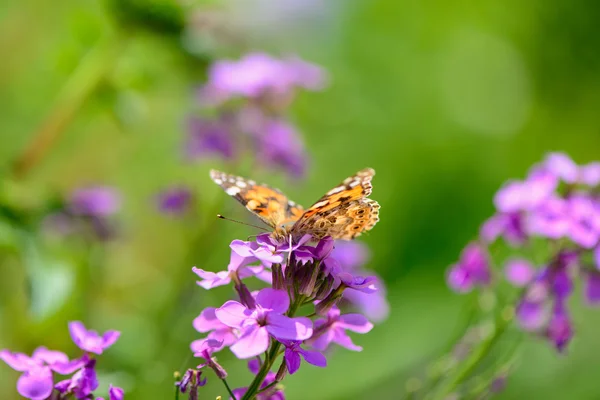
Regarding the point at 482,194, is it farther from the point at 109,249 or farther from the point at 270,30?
the point at 109,249

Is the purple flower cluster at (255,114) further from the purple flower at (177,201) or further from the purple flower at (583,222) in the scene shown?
the purple flower at (583,222)

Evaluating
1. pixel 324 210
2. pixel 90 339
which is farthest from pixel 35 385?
pixel 324 210

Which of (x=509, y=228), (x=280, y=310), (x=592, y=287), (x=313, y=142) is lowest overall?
(x=280, y=310)

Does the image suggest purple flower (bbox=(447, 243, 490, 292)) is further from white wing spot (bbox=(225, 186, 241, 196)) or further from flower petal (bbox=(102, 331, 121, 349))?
flower petal (bbox=(102, 331, 121, 349))

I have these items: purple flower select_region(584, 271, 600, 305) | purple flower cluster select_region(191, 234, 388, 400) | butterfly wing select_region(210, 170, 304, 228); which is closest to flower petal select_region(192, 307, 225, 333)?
purple flower cluster select_region(191, 234, 388, 400)

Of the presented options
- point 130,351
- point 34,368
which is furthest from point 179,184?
point 34,368

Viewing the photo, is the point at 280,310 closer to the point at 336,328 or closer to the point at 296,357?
the point at 296,357
